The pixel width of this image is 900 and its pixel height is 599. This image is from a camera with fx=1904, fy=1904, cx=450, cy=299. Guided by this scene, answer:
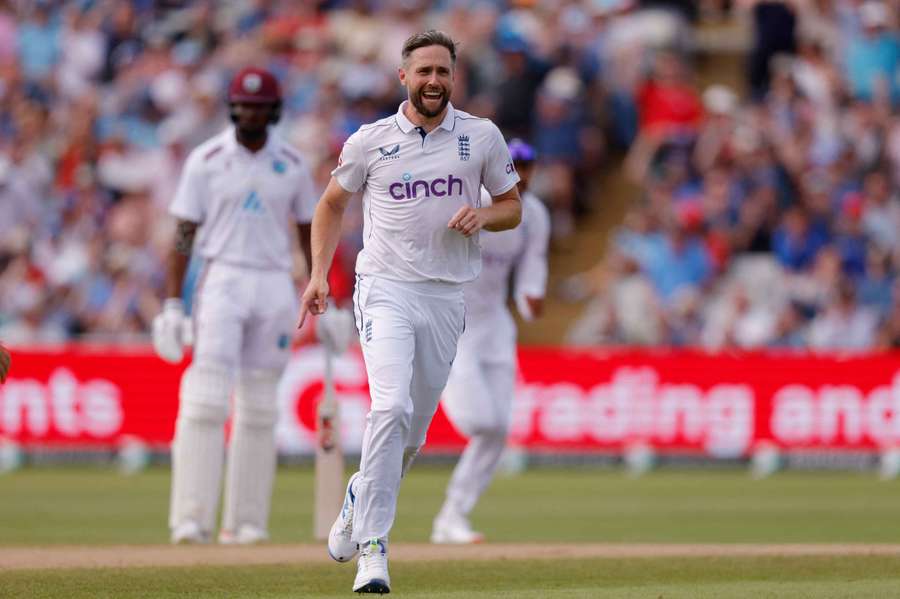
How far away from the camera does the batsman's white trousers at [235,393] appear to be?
12172mm

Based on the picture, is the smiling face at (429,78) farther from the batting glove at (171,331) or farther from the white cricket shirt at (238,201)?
the batting glove at (171,331)

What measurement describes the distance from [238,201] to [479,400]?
2.10 metres

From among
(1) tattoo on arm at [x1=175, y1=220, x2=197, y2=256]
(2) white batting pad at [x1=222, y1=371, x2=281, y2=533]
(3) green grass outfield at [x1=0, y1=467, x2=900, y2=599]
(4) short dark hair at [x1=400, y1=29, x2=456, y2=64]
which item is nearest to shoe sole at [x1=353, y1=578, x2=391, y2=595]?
(3) green grass outfield at [x1=0, y1=467, x2=900, y2=599]

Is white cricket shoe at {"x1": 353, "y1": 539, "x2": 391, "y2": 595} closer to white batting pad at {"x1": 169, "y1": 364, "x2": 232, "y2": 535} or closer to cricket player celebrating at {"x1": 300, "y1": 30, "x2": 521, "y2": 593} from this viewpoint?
cricket player celebrating at {"x1": 300, "y1": 30, "x2": 521, "y2": 593}

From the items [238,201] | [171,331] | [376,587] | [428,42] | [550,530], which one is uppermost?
[428,42]

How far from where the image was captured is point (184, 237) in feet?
40.6

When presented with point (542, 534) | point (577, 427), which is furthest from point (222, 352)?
point (577, 427)

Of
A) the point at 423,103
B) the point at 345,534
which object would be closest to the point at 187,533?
the point at 345,534

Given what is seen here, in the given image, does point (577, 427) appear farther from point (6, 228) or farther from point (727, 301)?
point (6, 228)

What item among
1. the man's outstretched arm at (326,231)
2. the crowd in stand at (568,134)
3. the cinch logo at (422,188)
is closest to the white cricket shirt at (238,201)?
the man's outstretched arm at (326,231)

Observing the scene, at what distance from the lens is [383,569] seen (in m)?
8.97

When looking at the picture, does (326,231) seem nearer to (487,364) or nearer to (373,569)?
(373,569)

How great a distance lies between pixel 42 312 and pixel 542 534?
1058 cm

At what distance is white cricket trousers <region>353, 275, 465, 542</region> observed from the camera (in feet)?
29.5
